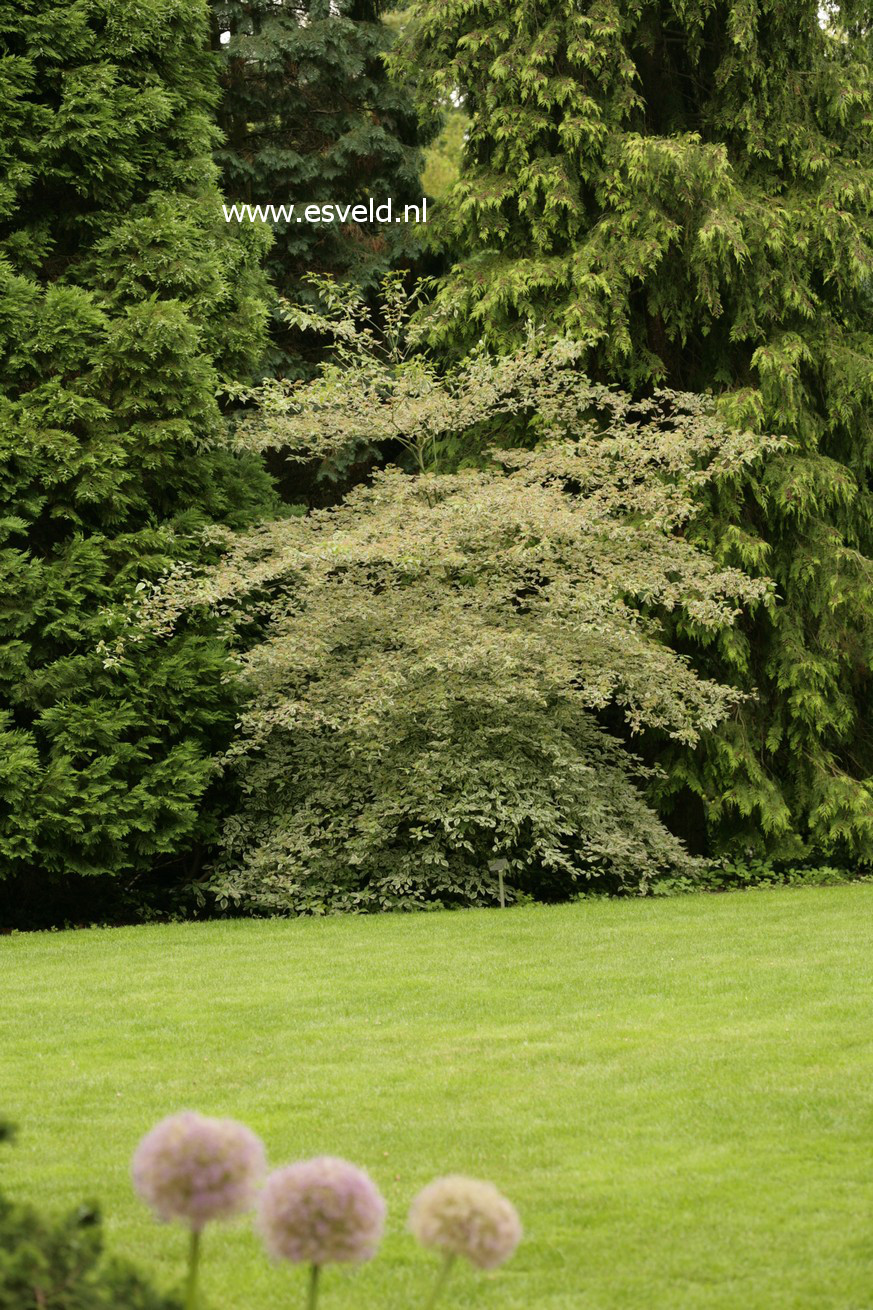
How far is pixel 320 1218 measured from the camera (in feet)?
6.40

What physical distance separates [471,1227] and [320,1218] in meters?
0.21

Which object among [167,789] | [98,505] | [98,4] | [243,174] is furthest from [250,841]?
[243,174]

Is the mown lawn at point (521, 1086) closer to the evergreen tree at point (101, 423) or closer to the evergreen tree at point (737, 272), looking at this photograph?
the evergreen tree at point (101, 423)

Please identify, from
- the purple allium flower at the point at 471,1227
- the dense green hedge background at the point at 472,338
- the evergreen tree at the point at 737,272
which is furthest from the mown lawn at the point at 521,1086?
the evergreen tree at the point at 737,272

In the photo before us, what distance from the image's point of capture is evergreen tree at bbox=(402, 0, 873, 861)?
12.9 metres

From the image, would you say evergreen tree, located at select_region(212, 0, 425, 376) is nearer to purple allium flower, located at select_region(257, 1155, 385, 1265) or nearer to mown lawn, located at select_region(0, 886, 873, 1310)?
mown lawn, located at select_region(0, 886, 873, 1310)

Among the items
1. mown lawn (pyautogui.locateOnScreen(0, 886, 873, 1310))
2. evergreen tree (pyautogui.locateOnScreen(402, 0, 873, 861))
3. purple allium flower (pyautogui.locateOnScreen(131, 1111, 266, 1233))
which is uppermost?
evergreen tree (pyautogui.locateOnScreen(402, 0, 873, 861))

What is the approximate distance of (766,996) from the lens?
7.05 metres

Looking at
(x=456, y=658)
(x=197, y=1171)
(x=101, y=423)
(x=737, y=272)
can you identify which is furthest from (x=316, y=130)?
(x=197, y=1171)

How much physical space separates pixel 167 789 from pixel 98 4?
612 centimetres

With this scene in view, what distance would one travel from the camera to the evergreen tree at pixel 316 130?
1650 centimetres

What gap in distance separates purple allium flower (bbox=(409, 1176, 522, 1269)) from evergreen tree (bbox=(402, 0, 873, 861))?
35.9 ft

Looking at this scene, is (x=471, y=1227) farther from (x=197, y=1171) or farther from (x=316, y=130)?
(x=316, y=130)

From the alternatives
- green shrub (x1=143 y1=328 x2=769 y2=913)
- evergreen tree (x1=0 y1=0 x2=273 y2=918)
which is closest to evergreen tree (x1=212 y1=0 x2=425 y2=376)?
evergreen tree (x1=0 y1=0 x2=273 y2=918)
